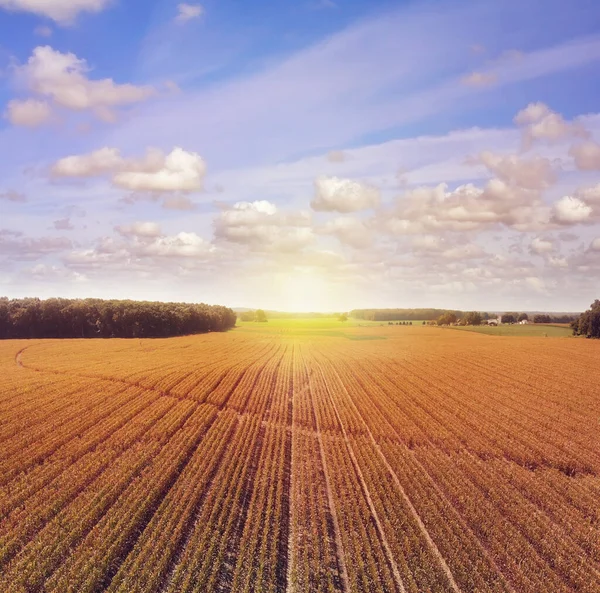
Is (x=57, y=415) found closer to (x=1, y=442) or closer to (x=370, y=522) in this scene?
(x=1, y=442)

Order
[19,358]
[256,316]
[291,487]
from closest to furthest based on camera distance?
[291,487]
[19,358]
[256,316]

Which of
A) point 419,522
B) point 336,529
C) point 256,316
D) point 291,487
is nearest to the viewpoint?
point 336,529

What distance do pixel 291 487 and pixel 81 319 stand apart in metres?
83.8

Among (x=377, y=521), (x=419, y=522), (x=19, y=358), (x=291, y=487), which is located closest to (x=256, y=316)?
(x=19, y=358)

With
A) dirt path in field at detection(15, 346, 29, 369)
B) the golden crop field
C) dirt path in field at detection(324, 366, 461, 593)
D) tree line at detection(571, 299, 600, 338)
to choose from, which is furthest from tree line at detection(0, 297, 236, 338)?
tree line at detection(571, 299, 600, 338)

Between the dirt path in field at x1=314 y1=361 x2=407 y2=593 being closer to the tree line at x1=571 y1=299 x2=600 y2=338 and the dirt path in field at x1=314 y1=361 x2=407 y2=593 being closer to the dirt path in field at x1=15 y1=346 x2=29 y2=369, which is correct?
the dirt path in field at x1=15 y1=346 x2=29 y2=369

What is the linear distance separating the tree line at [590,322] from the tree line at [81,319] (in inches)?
3395

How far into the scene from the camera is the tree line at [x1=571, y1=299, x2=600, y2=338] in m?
90.4

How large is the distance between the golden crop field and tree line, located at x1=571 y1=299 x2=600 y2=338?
60745mm

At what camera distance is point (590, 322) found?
299 ft

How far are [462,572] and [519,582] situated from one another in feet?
5.43

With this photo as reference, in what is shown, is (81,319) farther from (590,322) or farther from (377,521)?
(590,322)

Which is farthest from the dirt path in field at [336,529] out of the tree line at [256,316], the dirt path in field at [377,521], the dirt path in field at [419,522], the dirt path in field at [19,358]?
the tree line at [256,316]

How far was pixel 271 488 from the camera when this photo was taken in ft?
65.9
